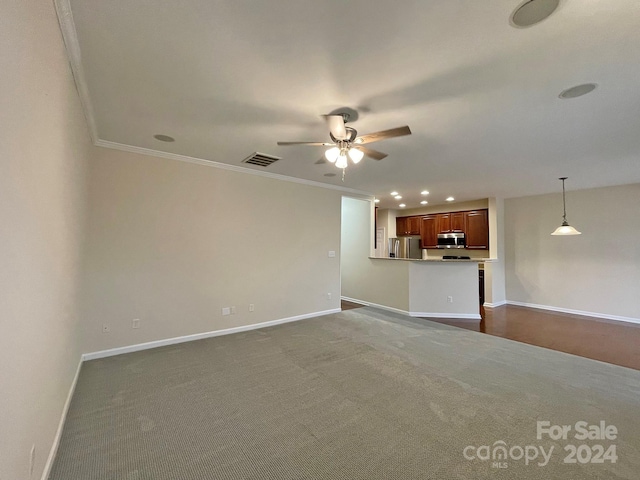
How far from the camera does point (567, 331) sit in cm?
453

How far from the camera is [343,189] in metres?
5.79

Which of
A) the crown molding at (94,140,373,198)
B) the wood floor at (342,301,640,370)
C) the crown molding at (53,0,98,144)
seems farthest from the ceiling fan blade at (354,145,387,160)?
the wood floor at (342,301,640,370)

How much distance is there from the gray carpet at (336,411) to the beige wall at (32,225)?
1.74 ft

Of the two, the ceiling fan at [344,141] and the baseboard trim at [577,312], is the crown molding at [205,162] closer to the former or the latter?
the ceiling fan at [344,141]

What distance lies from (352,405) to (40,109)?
2.84 meters

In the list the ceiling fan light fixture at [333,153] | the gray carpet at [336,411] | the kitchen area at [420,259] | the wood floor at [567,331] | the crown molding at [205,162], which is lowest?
the wood floor at [567,331]

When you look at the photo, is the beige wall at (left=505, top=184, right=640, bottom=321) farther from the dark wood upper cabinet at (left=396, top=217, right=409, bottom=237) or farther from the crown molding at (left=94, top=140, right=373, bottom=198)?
the crown molding at (left=94, top=140, right=373, bottom=198)

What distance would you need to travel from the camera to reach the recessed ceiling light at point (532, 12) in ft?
4.58

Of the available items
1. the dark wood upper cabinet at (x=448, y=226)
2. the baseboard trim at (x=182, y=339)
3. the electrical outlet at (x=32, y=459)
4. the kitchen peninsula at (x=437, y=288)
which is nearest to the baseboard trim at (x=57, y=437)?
the electrical outlet at (x=32, y=459)

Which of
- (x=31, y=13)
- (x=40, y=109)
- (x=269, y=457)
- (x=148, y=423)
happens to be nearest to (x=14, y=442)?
(x=148, y=423)

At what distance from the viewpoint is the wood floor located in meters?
3.60

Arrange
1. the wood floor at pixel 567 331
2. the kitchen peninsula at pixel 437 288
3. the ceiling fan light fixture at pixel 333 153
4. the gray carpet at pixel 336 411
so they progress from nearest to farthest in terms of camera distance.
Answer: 1. the gray carpet at pixel 336 411
2. the ceiling fan light fixture at pixel 333 153
3. the wood floor at pixel 567 331
4. the kitchen peninsula at pixel 437 288

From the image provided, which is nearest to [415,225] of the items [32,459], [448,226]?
[448,226]

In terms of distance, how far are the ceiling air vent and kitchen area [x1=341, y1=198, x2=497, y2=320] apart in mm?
3178
